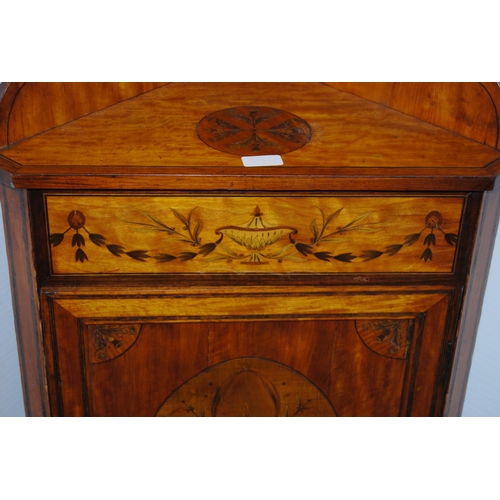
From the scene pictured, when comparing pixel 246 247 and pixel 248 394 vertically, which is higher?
pixel 246 247

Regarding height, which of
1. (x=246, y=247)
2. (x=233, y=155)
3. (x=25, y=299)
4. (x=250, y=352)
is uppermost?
(x=233, y=155)

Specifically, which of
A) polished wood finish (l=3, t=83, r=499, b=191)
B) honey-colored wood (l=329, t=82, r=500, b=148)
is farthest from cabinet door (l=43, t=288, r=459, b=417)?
honey-colored wood (l=329, t=82, r=500, b=148)

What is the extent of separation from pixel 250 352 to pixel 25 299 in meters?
0.48

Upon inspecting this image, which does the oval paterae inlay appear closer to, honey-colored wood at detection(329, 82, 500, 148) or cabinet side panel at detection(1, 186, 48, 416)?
honey-colored wood at detection(329, 82, 500, 148)

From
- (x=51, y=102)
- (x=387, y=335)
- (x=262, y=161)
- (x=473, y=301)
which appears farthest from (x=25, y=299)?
(x=473, y=301)

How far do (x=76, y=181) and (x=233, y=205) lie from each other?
0.30 m

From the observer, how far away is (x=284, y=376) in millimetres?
1752

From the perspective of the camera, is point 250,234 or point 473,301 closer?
point 250,234

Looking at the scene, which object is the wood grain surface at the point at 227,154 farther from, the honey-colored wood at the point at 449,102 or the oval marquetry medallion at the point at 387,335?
the oval marquetry medallion at the point at 387,335

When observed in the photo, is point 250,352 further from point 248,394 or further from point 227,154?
point 227,154

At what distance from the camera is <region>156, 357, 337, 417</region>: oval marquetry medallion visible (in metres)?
1.74

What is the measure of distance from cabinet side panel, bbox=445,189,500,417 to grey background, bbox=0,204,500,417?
23mm

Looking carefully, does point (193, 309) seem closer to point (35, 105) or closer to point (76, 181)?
point (76, 181)

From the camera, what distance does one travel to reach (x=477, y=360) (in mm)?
1788
